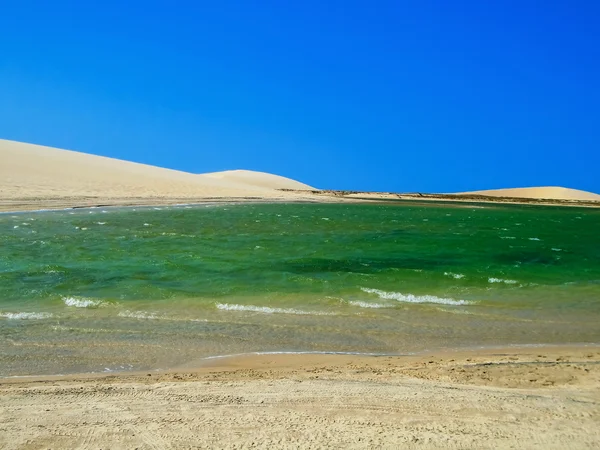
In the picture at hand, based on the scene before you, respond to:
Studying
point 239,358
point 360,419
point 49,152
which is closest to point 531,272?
point 239,358

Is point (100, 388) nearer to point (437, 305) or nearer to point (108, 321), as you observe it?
point (108, 321)

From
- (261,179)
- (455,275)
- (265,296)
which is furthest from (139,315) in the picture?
(261,179)

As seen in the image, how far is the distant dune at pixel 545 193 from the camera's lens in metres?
91.9

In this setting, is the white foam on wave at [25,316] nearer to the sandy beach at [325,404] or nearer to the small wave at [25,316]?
the small wave at [25,316]

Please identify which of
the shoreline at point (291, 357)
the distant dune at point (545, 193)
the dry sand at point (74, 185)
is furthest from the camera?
the distant dune at point (545, 193)

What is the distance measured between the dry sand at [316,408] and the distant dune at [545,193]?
3436 inches

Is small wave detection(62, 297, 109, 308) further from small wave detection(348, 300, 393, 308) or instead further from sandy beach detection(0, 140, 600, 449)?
small wave detection(348, 300, 393, 308)

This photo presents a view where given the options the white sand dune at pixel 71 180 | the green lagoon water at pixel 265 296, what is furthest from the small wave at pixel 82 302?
the white sand dune at pixel 71 180

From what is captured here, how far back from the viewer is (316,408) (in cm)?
499

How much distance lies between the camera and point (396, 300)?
35.7ft

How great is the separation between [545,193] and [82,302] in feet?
311

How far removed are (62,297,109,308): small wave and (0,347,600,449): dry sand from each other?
375 cm

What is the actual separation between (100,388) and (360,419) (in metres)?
2.52

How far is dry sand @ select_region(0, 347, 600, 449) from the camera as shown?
4355mm
